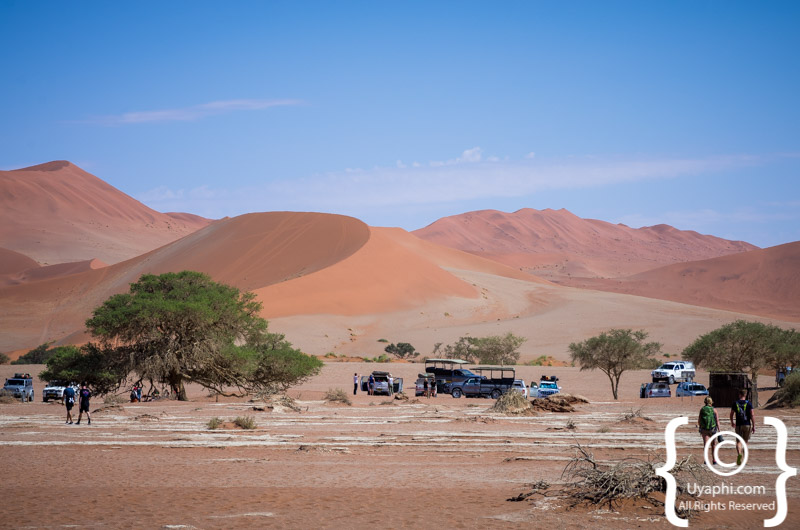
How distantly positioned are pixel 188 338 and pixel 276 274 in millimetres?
51868

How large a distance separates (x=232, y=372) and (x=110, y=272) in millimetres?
71579

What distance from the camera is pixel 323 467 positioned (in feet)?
46.8

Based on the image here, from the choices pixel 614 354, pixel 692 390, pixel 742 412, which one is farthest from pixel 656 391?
pixel 742 412

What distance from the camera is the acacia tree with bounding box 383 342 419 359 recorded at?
2265 inches

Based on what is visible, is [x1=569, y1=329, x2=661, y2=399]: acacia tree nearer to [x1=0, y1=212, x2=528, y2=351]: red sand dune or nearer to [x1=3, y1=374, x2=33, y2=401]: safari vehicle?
[x1=3, y1=374, x2=33, y2=401]: safari vehicle

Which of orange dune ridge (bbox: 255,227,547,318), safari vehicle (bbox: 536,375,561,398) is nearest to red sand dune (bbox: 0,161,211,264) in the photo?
orange dune ridge (bbox: 255,227,547,318)

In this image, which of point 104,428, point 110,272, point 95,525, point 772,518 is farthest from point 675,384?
point 110,272

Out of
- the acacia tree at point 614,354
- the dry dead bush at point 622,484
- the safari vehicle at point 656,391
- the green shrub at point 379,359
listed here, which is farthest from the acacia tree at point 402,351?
the dry dead bush at point 622,484

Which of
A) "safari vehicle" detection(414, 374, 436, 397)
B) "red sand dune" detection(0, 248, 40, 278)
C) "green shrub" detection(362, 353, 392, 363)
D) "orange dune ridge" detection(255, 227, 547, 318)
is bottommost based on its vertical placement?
"safari vehicle" detection(414, 374, 436, 397)

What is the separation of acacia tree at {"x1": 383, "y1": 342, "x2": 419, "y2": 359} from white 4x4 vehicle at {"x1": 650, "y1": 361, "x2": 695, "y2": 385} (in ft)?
62.6

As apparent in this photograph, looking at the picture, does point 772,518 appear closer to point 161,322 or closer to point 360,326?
point 161,322

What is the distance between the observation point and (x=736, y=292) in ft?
385

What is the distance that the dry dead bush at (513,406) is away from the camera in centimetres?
2623

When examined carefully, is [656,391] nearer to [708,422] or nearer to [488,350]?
[488,350]
